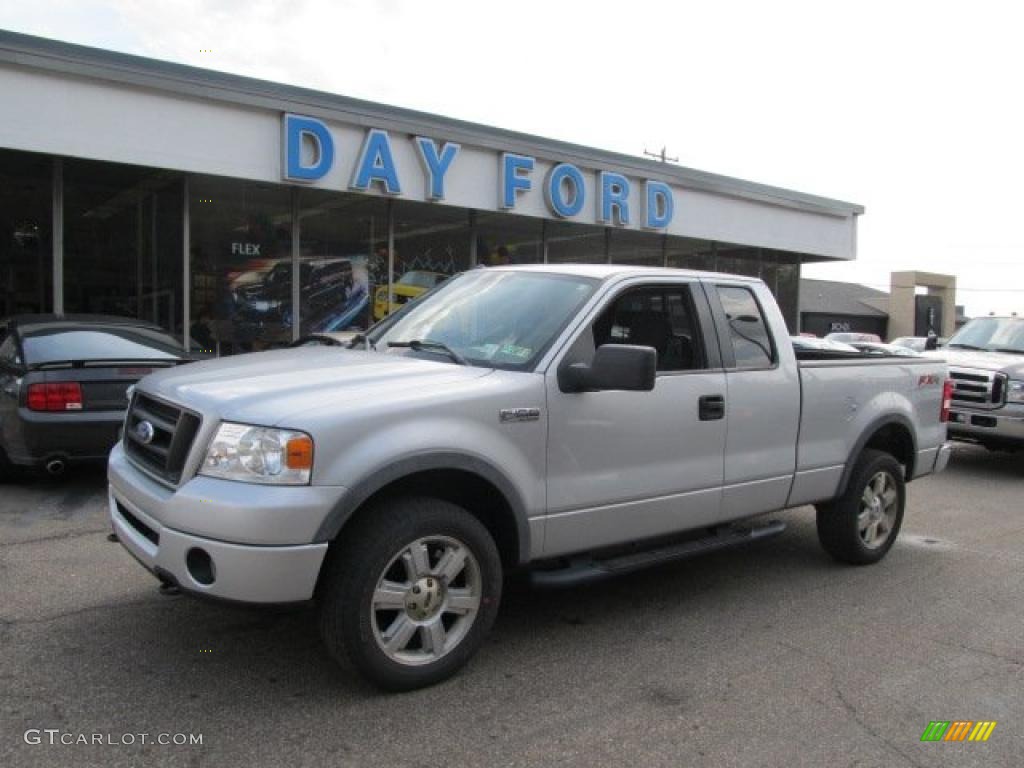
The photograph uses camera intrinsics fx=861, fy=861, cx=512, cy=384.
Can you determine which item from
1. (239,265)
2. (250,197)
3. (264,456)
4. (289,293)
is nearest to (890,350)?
(264,456)

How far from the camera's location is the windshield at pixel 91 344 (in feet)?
23.1

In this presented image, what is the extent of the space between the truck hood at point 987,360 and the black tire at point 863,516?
424 cm

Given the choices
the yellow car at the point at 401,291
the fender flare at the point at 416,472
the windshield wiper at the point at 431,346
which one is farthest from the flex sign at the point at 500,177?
the fender flare at the point at 416,472

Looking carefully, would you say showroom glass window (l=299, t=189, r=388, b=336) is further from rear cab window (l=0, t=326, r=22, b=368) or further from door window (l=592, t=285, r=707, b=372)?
door window (l=592, t=285, r=707, b=372)

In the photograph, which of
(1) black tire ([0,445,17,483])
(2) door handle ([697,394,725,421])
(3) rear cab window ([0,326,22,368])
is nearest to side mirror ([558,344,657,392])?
(2) door handle ([697,394,725,421])

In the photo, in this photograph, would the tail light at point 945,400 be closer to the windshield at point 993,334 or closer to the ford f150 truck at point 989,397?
the ford f150 truck at point 989,397

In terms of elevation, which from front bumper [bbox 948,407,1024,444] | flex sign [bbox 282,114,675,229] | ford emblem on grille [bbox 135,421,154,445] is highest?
flex sign [bbox 282,114,675,229]

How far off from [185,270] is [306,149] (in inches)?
103

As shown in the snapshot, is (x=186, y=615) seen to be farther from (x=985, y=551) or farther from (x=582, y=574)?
(x=985, y=551)

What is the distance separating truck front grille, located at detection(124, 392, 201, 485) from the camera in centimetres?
349

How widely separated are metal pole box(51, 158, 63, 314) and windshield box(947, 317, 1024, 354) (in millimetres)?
12089

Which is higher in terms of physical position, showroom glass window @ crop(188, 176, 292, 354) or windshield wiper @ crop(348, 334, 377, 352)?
showroom glass window @ crop(188, 176, 292, 354)

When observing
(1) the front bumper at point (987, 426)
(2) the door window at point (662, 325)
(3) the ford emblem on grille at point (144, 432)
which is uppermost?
(2) the door window at point (662, 325)

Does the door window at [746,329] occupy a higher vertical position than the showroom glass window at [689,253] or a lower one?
lower
